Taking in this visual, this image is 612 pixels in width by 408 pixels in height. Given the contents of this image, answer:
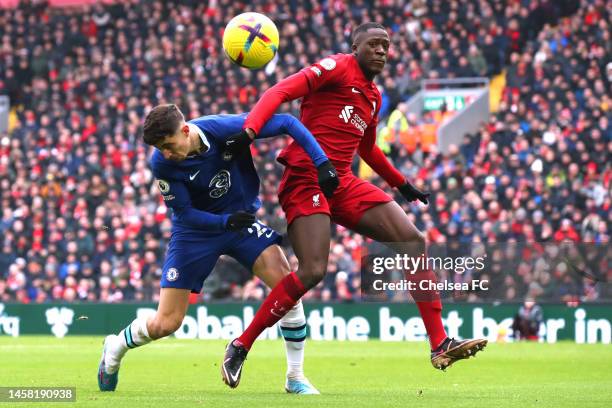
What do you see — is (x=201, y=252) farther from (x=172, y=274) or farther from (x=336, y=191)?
(x=336, y=191)

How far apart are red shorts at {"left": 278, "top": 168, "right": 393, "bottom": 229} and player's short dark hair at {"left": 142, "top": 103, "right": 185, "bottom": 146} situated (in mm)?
1245

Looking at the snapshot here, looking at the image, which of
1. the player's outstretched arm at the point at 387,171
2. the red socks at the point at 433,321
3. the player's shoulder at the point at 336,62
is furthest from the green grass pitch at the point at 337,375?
the player's shoulder at the point at 336,62

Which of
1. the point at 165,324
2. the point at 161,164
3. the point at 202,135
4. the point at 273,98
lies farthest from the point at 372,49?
the point at 165,324

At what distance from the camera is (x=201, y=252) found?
9039 mm

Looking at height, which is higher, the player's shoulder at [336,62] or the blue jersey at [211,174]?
the player's shoulder at [336,62]

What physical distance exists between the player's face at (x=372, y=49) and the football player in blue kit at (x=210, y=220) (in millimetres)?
970

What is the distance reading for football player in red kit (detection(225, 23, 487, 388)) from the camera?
891 centimetres

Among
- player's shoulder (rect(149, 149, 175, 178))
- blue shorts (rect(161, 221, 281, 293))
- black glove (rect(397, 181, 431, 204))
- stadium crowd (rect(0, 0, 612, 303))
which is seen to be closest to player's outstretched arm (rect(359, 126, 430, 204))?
black glove (rect(397, 181, 431, 204))

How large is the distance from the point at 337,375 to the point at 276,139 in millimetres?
12601

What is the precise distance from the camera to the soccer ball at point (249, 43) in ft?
32.2

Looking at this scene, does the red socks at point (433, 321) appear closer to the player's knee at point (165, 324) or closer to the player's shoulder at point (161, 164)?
the player's knee at point (165, 324)

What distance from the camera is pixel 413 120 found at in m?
23.4

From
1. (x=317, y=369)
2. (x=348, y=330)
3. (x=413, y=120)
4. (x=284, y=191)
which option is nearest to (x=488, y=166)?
(x=413, y=120)

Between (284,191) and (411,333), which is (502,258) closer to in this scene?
(411,333)
